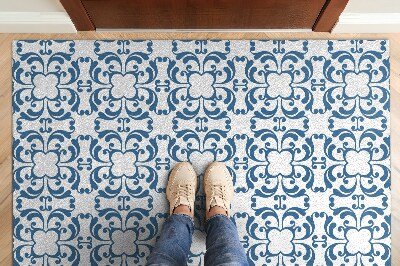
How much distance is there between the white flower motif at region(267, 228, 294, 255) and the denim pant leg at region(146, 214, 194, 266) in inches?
10.5

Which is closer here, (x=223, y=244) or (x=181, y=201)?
(x=223, y=244)

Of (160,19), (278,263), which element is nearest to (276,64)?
(160,19)

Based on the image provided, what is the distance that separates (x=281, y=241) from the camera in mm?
1452

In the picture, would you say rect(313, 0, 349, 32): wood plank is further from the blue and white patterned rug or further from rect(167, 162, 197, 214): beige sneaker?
rect(167, 162, 197, 214): beige sneaker

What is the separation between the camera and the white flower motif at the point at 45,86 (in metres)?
1.45

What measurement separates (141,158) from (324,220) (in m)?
0.62

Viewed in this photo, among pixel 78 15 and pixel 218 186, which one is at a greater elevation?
pixel 78 15

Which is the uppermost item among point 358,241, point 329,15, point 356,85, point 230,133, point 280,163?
point 329,15

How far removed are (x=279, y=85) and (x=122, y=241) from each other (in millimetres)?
717

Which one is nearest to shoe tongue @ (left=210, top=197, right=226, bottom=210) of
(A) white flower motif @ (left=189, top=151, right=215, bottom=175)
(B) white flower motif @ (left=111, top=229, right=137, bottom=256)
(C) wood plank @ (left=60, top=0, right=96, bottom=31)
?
(A) white flower motif @ (left=189, top=151, right=215, bottom=175)

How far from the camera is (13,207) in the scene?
57.3 inches

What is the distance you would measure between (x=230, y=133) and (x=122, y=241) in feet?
1.63

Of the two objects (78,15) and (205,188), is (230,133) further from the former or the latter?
(78,15)

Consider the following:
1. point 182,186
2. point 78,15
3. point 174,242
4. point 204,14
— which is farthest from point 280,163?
point 78,15
